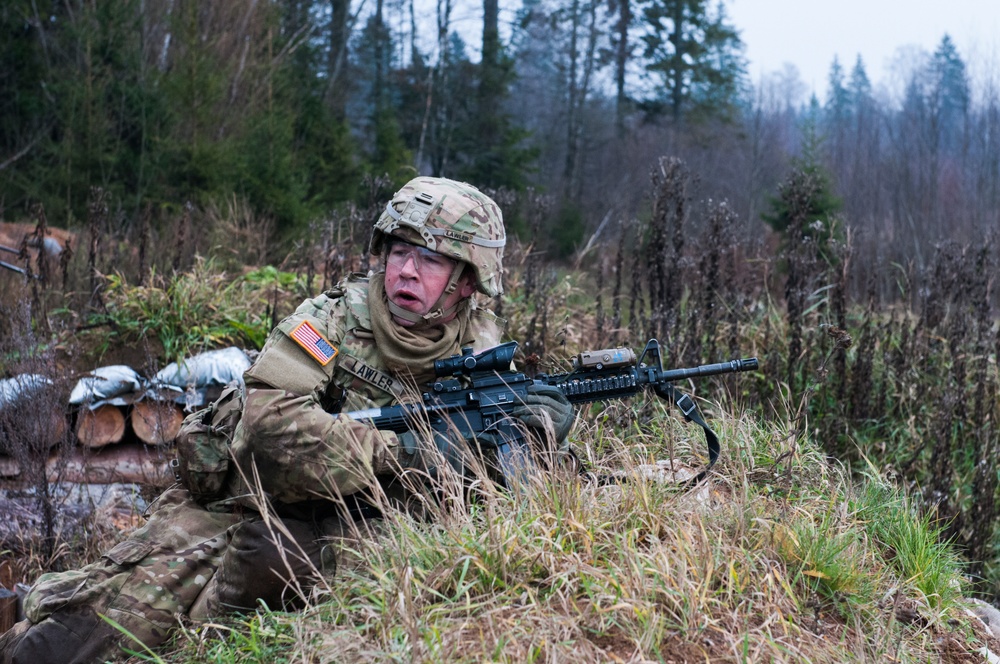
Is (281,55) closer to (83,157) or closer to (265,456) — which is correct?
(83,157)

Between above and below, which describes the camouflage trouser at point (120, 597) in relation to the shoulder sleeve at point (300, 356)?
below

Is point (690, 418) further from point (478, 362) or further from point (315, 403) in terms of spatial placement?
point (315, 403)

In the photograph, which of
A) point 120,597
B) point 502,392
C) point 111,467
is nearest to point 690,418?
point 502,392

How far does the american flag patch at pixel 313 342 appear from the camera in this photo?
3088 mm

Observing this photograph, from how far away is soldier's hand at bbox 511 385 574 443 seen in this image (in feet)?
10.4

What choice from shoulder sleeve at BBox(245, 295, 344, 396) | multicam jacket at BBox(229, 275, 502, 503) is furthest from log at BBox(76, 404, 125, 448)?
shoulder sleeve at BBox(245, 295, 344, 396)

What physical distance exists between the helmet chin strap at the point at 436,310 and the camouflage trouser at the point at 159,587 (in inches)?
30.6

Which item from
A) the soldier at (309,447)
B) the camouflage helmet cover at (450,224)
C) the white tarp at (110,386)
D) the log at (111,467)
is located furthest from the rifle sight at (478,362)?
the white tarp at (110,386)

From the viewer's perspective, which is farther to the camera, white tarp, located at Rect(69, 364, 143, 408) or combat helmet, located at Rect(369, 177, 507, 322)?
white tarp, located at Rect(69, 364, 143, 408)

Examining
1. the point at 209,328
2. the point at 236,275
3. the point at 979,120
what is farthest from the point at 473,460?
the point at 979,120

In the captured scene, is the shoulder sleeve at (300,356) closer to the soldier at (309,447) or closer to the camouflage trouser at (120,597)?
the soldier at (309,447)

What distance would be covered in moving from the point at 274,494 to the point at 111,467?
9.20 ft

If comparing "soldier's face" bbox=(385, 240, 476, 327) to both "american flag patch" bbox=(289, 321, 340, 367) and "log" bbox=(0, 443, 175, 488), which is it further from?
"log" bbox=(0, 443, 175, 488)

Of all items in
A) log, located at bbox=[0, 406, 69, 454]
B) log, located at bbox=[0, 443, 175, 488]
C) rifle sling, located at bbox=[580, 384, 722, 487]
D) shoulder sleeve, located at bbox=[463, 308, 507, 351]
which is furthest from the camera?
log, located at bbox=[0, 443, 175, 488]
